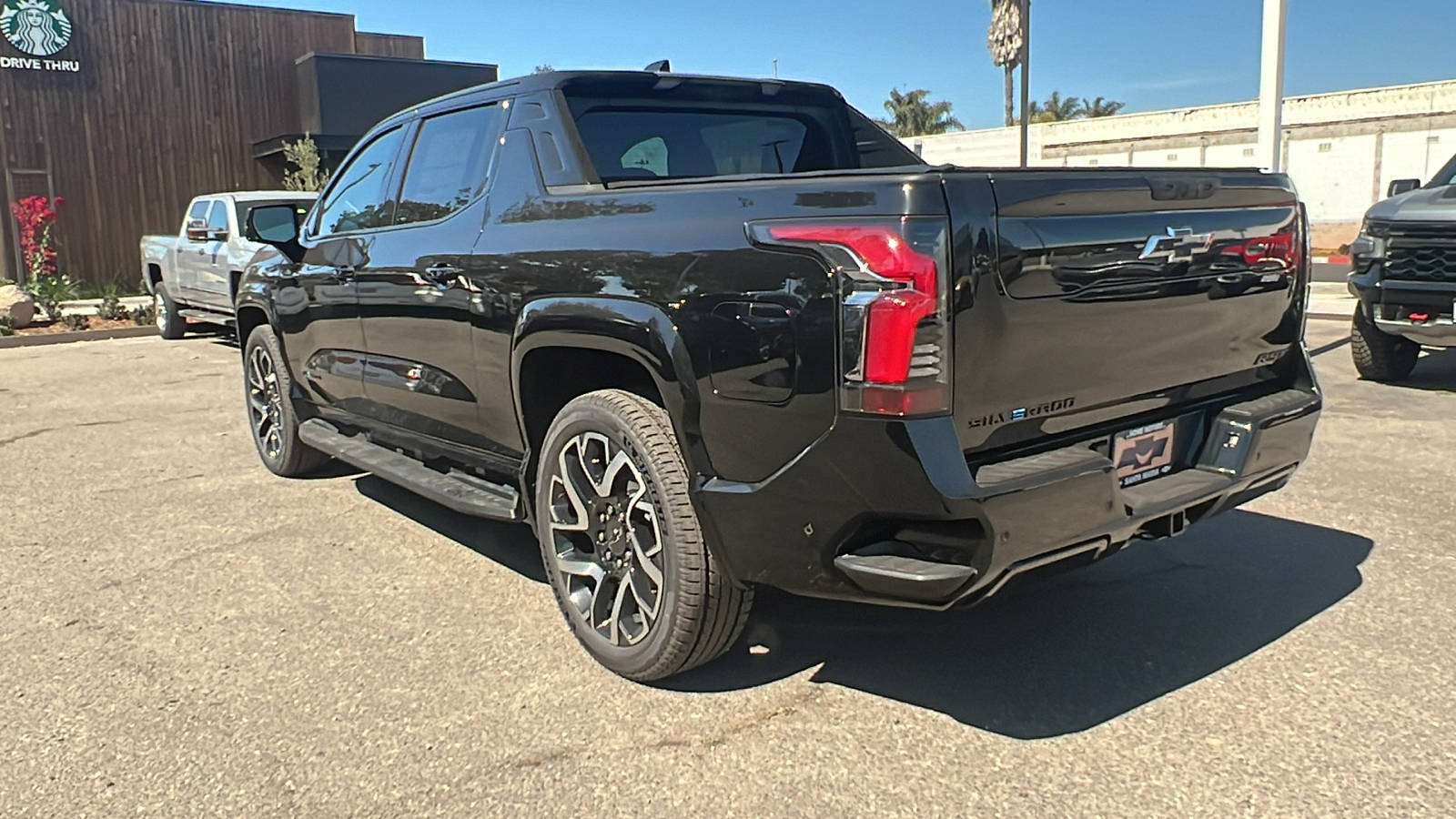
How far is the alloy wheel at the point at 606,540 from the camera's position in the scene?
3287mm

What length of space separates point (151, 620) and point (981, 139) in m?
32.4

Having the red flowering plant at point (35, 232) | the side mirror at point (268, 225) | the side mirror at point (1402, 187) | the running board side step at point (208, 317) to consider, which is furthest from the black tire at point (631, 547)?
the red flowering plant at point (35, 232)

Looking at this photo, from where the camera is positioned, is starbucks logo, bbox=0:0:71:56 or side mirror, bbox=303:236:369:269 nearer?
side mirror, bbox=303:236:369:269

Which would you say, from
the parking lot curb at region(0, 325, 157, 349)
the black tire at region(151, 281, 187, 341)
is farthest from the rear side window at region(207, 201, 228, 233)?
the parking lot curb at region(0, 325, 157, 349)

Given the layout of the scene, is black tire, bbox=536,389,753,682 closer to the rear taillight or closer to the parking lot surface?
the parking lot surface

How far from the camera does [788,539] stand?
2.82 metres

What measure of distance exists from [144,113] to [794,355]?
22.1 metres

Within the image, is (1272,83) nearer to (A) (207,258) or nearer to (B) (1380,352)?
(B) (1380,352)

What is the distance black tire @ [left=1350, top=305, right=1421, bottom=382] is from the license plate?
18.8 feet

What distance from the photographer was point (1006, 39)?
4962 cm

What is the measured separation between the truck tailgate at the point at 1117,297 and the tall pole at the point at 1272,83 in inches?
300

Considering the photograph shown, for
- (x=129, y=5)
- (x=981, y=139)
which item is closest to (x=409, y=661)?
(x=129, y=5)

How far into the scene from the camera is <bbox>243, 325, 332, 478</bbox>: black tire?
5.71m

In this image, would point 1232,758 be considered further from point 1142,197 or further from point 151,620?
point 151,620
